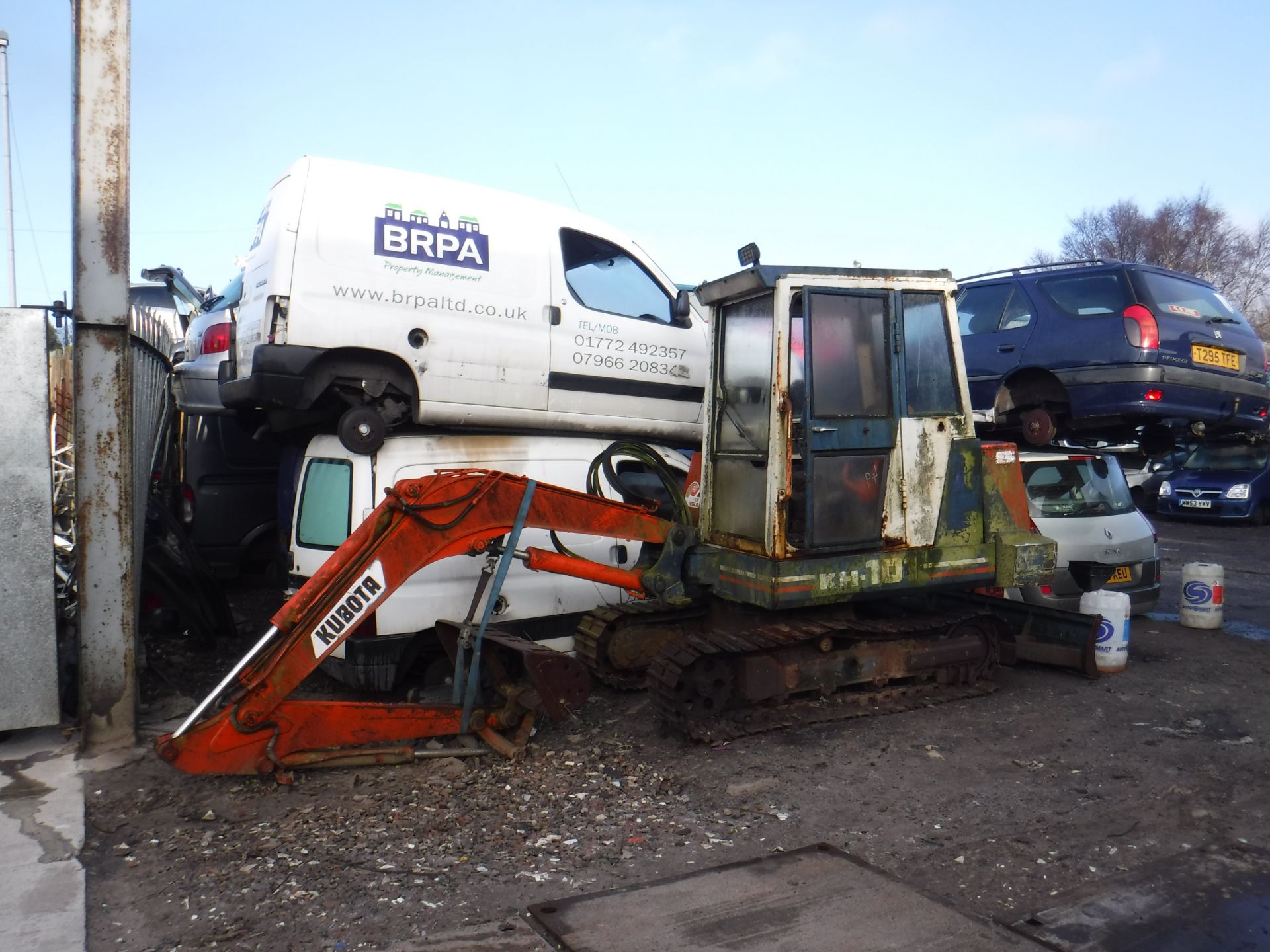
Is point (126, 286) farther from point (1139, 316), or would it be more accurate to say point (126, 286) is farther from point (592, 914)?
point (1139, 316)

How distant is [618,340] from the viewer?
22.6ft

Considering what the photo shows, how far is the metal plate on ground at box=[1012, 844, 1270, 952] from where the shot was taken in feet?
10.6

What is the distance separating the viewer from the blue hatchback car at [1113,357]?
7133 mm

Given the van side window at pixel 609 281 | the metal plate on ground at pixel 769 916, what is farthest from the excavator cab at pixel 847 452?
the metal plate on ground at pixel 769 916

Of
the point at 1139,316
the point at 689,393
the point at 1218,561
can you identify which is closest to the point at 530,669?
the point at 689,393

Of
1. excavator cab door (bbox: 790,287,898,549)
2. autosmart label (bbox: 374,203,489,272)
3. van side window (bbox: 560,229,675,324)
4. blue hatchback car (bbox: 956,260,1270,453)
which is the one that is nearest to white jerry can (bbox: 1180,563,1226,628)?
blue hatchback car (bbox: 956,260,1270,453)

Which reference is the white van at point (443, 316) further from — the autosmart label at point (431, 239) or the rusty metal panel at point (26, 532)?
the rusty metal panel at point (26, 532)

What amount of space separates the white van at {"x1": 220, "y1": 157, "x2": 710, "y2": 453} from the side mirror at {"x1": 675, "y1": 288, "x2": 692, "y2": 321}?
0.06 ft

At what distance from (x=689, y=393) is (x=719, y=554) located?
2005 mm

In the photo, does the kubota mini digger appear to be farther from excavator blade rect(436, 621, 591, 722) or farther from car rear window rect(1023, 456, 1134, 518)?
car rear window rect(1023, 456, 1134, 518)

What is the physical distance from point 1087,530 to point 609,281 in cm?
428

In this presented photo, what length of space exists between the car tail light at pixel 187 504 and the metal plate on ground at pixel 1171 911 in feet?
23.2

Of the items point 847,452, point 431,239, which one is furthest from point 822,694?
point 431,239

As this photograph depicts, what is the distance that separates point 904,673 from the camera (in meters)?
5.90
